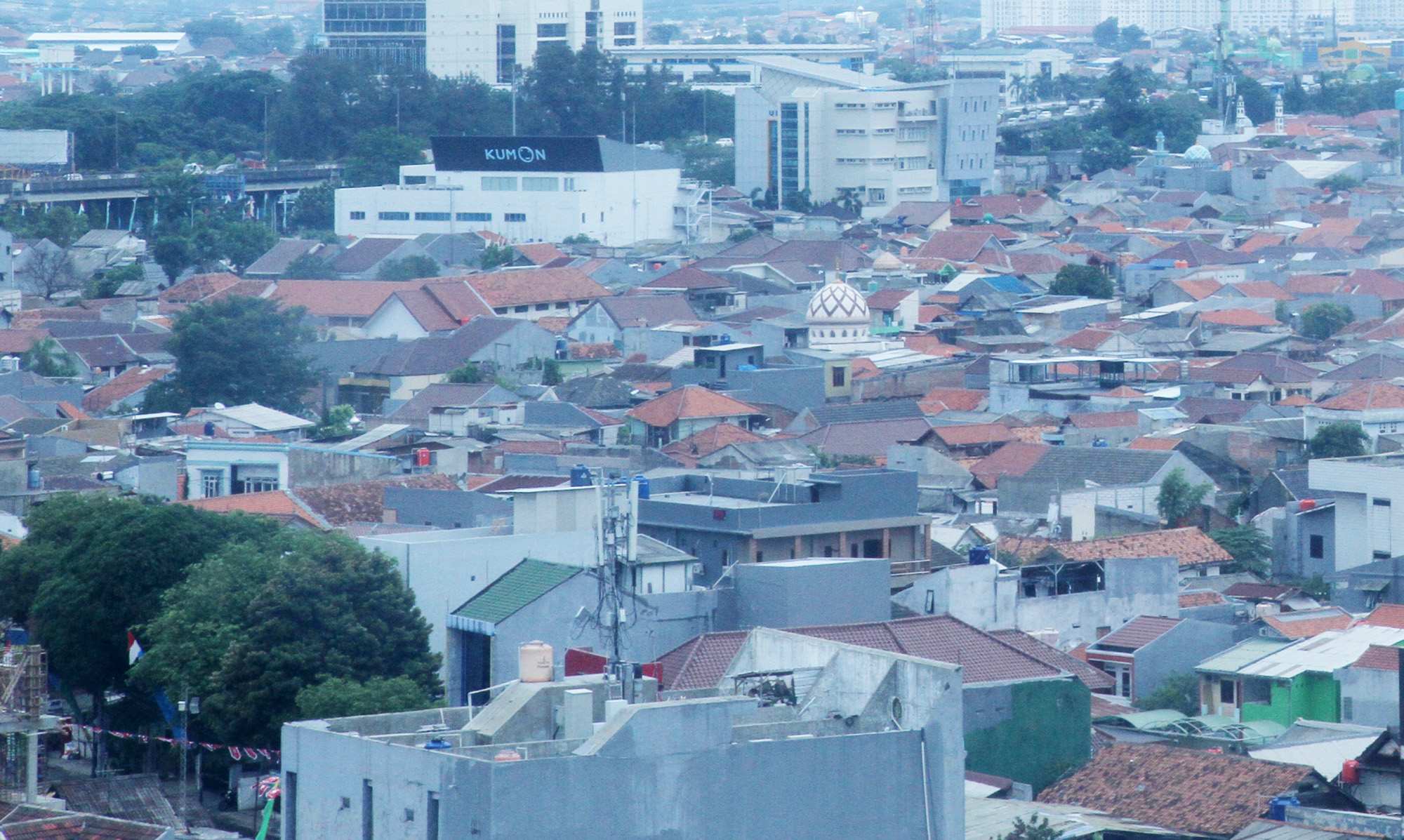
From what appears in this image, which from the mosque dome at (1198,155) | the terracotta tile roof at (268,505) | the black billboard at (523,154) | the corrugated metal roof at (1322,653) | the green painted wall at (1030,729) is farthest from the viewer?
the mosque dome at (1198,155)

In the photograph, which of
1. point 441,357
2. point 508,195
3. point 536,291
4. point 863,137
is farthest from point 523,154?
point 441,357

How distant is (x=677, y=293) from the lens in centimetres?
4338

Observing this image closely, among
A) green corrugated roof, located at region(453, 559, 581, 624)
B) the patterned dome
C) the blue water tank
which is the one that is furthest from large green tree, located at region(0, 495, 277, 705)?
the patterned dome

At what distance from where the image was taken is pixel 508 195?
55.9m

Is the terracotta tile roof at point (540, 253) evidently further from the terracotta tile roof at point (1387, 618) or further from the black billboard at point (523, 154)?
the terracotta tile roof at point (1387, 618)

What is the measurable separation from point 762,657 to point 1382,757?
327 cm

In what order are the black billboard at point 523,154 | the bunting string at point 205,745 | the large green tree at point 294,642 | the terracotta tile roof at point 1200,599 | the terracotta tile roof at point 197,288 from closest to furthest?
the bunting string at point 205,745 < the large green tree at point 294,642 < the terracotta tile roof at point 1200,599 < the terracotta tile roof at point 197,288 < the black billboard at point 523,154

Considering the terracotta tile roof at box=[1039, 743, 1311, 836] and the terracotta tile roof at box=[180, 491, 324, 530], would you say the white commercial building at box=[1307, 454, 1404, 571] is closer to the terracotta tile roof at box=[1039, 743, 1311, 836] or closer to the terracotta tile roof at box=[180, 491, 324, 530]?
the terracotta tile roof at box=[1039, 743, 1311, 836]

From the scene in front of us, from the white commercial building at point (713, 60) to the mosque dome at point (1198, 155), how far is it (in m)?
15.0

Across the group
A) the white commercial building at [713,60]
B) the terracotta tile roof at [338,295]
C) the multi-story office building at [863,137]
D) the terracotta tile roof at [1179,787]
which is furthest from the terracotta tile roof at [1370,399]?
the white commercial building at [713,60]

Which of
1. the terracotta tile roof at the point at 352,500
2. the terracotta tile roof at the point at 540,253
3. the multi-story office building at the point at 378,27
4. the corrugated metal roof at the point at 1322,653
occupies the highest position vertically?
the multi-story office building at the point at 378,27

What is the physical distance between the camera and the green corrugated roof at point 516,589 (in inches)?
576

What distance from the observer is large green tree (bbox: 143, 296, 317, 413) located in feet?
110

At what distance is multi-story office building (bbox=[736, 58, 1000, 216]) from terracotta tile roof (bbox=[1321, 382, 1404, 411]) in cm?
3425
